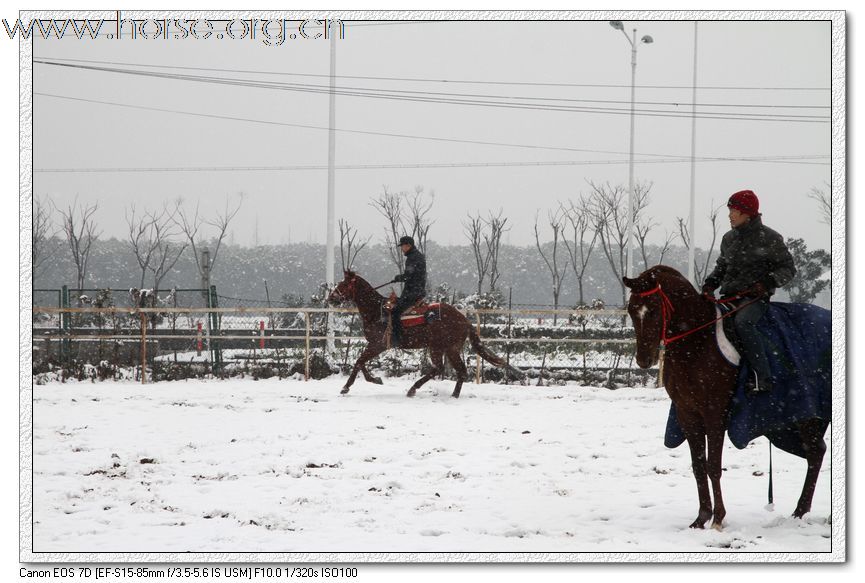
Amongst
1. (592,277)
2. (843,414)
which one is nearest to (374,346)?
(843,414)

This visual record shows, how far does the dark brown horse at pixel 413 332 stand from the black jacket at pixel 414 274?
52 centimetres

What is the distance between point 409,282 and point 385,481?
493 centimetres

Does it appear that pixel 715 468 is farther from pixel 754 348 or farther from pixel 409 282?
pixel 409 282

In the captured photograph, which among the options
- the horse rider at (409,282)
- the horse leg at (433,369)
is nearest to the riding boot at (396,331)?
the horse rider at (409,282)

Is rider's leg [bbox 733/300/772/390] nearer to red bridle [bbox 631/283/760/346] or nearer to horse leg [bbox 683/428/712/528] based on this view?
red bridle [bbox 631/283/760/346]

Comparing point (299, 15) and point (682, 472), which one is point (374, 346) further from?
point (299, 15)

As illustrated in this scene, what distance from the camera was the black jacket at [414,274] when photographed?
11.0 metres

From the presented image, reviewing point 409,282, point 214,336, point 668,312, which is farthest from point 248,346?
point 668,312

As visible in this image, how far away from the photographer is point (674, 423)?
5.35 metres

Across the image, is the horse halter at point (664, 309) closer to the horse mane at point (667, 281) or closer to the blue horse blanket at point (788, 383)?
the horse mane at point (667, 281)

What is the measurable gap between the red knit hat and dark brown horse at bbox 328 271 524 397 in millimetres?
7070

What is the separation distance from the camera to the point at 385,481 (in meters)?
6.50

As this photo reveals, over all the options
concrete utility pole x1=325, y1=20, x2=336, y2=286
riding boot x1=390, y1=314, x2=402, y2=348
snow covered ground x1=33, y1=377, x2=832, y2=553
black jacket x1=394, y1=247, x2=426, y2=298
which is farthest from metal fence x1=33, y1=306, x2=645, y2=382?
snow covered ground x1=33, y1=377, x2=832, y2=553

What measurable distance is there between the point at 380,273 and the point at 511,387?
2025 centimetres
